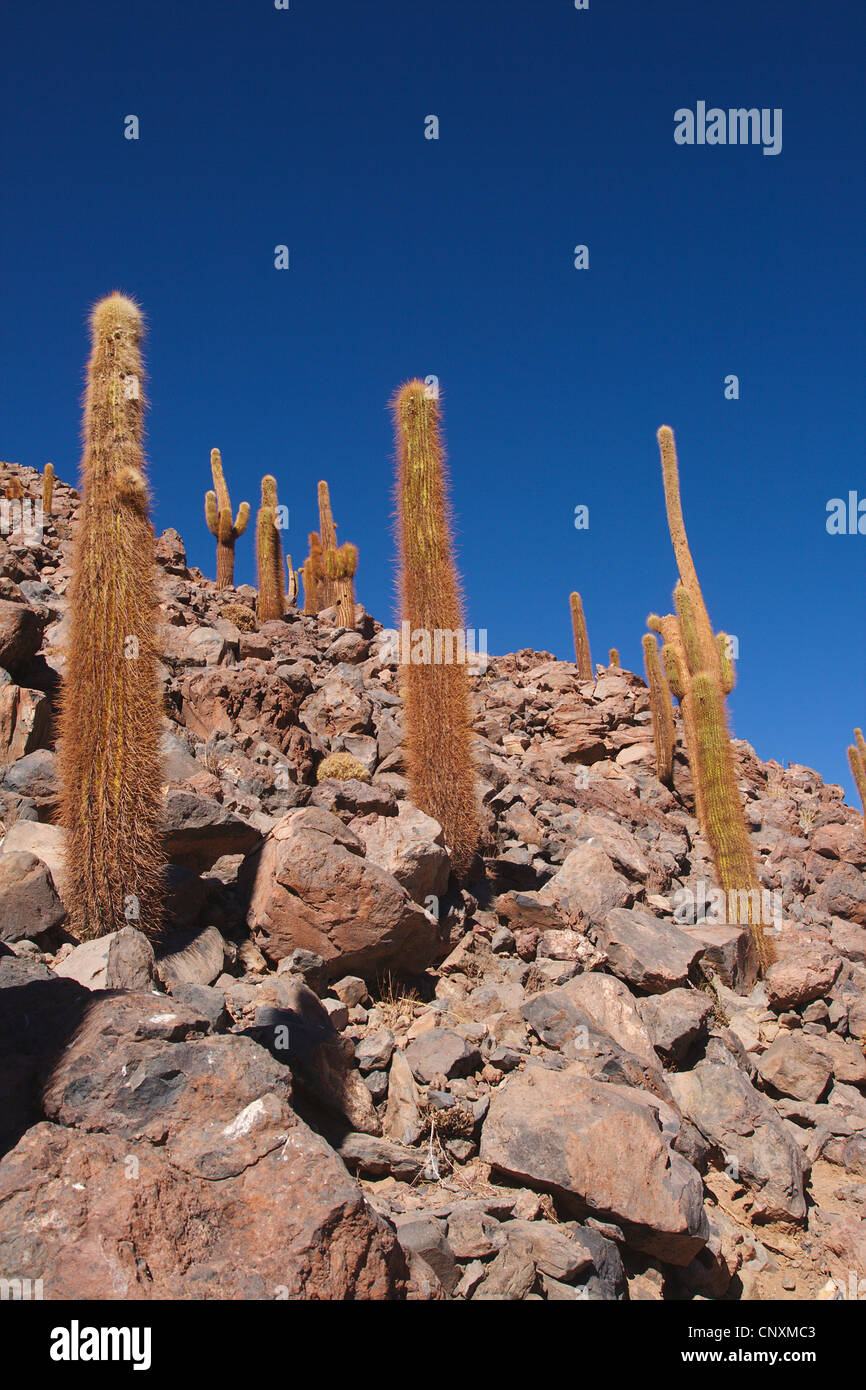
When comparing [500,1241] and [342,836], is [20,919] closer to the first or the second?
[342,836]

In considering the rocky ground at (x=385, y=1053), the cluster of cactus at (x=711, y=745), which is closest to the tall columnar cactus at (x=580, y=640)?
the cluster of cactus at (x=711, y=745)

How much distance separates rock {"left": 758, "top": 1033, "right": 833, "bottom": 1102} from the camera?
5.65 meters

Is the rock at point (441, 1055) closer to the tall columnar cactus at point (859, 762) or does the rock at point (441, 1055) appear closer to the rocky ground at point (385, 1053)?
the rocky ground at point (385, 1053)

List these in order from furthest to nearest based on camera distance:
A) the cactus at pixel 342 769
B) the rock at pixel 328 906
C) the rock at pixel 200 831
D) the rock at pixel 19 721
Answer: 1. the cactus at pixel 342 769
2. the rock at pixel 19 721
3. the rock at pixel 200 831
4. the rock at pixel 328 906

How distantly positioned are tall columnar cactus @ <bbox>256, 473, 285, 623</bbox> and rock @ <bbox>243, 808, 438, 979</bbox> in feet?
34.2

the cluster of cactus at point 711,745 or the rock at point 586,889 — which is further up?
the cluster of cactus at point 711,745

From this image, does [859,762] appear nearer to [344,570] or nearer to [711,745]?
[711,745]

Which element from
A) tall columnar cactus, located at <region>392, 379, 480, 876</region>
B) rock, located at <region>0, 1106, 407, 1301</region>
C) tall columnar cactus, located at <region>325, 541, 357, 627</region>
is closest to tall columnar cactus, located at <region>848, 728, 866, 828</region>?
tall columnar cactus, located at <region>325, 541, 357, 627</region>

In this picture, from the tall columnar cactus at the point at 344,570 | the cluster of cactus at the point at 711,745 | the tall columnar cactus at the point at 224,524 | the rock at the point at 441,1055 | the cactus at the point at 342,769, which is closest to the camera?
the rock at the point at 441,1055

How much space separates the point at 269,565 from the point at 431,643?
9.53m

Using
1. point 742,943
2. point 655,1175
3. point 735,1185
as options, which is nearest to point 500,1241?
point 655,1175

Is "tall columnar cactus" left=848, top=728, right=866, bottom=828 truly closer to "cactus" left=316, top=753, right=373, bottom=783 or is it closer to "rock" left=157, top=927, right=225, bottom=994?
"cactus" left=316, top=753, right=373, bottom=783

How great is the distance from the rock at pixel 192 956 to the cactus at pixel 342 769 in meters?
3.02

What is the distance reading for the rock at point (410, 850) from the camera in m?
5.65
